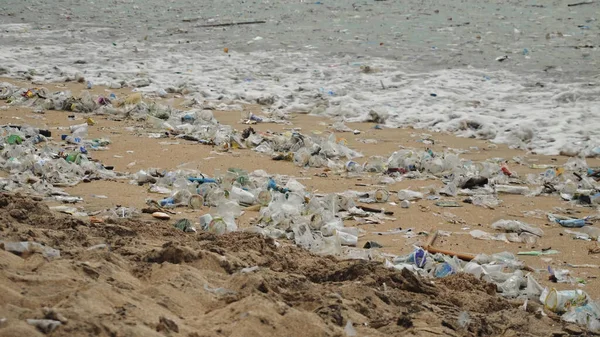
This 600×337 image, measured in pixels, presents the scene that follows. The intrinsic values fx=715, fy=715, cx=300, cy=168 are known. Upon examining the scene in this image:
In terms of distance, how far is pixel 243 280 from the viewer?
9.36ft

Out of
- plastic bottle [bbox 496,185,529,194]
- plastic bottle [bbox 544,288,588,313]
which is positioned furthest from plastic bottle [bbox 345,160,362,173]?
plastic bottle [bbox 544,288,588,313]

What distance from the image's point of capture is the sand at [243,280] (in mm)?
2379

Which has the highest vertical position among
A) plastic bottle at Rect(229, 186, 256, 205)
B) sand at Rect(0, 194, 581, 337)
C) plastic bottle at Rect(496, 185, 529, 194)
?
sand at Rect(0, 194, 581, 337)

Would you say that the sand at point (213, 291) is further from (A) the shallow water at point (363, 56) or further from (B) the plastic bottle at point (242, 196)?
(A) the shallow water at point (363, 56)

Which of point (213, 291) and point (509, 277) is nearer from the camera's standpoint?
point (213, 291)

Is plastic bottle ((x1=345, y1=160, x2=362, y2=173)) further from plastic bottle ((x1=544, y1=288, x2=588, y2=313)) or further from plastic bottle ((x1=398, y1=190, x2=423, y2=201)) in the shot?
plastic bottle ((x1=544, y1=288, x2=588, y2=313))

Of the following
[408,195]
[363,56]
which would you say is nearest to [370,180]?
[408,195]

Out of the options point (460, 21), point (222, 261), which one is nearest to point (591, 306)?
point (222, 261)

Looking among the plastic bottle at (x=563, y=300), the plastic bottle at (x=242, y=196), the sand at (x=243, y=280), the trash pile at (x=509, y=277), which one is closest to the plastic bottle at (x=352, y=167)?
the sand at (x=243, y=280)

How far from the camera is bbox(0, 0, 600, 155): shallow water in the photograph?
26.1ft

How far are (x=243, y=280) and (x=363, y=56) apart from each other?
28.7 ft

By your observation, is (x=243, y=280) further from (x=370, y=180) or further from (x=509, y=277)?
(x=370, y=180)

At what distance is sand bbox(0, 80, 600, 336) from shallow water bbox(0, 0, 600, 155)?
2.73 metres

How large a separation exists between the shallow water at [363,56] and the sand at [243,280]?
8.95ft
